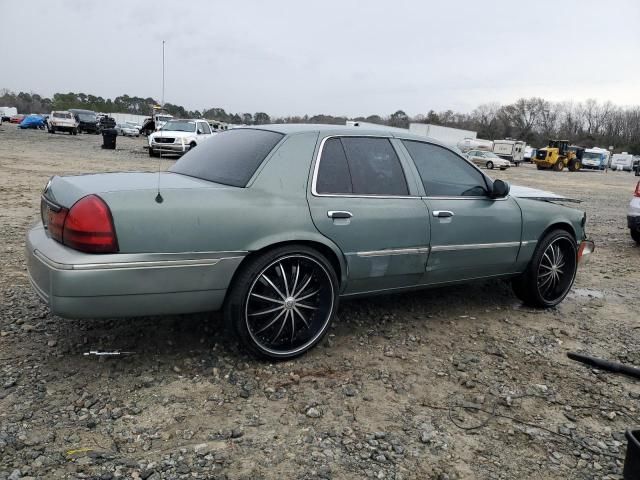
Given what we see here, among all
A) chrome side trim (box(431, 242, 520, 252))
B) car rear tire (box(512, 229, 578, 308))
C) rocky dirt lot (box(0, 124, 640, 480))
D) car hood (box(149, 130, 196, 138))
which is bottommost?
rocky dirt lot (box(0, 124, 640, 480))

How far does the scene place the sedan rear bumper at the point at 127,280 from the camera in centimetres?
259

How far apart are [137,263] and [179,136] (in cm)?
1852

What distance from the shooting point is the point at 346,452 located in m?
2.41

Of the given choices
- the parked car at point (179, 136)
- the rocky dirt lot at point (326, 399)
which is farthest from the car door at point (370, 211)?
the parked car at point (179, 136)

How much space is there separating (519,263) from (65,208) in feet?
11.6

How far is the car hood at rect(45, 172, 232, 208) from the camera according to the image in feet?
9.20

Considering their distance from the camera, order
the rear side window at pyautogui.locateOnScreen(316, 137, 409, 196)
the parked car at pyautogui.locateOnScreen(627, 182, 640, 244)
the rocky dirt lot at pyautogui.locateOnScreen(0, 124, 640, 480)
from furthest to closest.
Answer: the parked car at pyautogui.locateOnScreen(627, 182, 640, 244) → the rear side window at pyautogui.locateOnScreen(316, 137, 409, 196) → the rocky dirt lot at pyautogui.locateOnScreen(0, 124, 640, 480)

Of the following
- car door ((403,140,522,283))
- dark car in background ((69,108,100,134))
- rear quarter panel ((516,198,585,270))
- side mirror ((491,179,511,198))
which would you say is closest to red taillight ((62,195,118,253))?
car door ((403,140,522,283))

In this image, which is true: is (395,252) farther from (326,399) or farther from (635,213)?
(635,213)

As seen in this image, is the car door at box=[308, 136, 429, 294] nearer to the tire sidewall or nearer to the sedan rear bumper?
the sedan rear bumper

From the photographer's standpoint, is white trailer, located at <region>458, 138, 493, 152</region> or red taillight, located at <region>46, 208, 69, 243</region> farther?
white trailer, located at <region>458, 138, 493, 152</region>

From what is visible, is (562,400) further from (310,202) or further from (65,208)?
(65,208)

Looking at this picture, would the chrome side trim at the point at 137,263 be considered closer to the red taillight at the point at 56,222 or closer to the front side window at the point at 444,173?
the red taillight at the point at 56,222

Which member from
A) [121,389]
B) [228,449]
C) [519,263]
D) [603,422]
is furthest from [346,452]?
[519,263]
